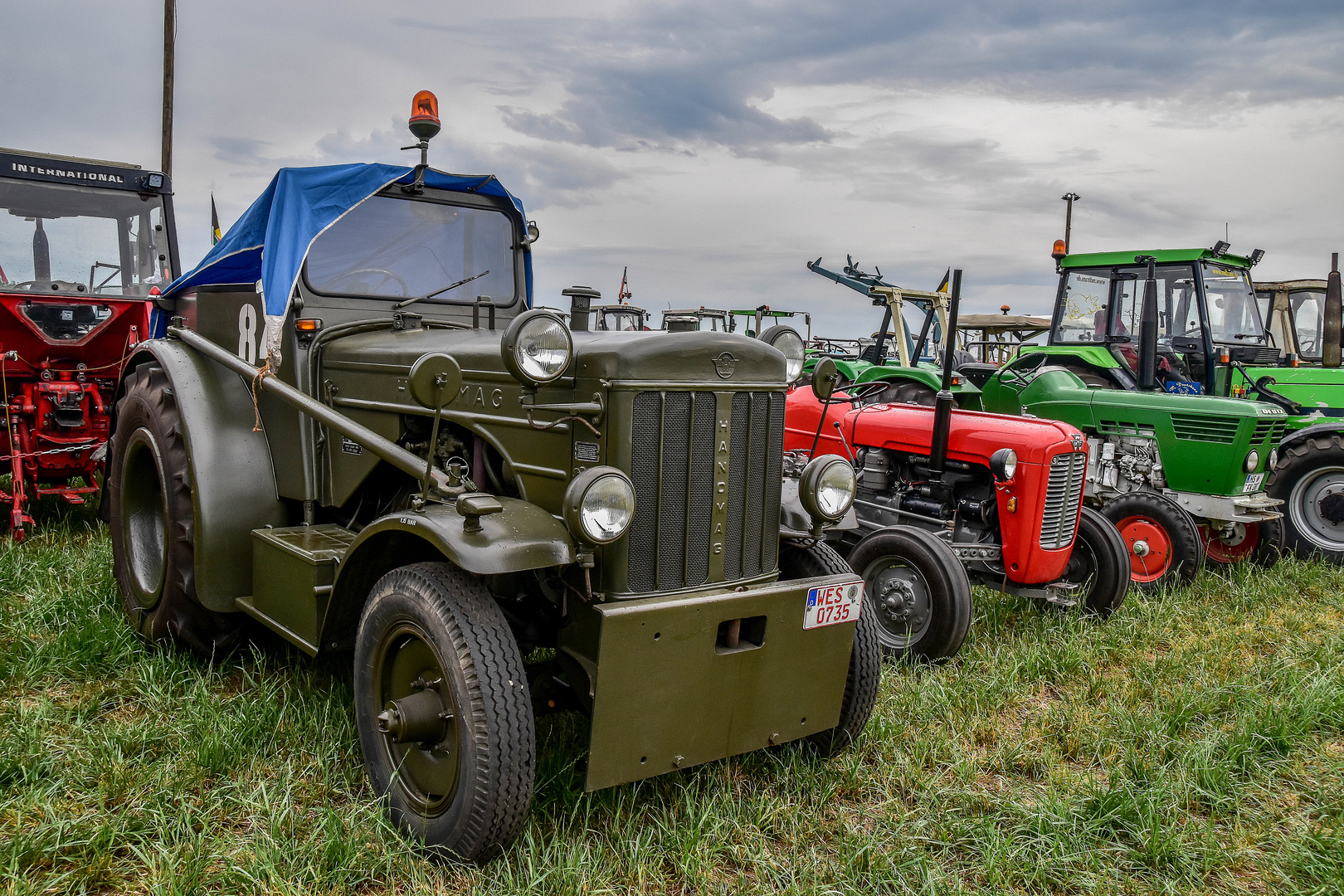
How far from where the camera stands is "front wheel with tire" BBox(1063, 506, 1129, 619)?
17.5 ft

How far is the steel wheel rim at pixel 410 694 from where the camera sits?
2697 mm

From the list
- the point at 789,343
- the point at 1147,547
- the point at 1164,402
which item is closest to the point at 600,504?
the point at 789,343

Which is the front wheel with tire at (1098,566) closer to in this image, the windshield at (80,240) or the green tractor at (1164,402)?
the green tractor at (1164,402)

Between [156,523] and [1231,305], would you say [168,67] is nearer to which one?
[156,523]

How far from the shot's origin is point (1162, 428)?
22.2 feet

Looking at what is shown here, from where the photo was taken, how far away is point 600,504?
8.43 feet

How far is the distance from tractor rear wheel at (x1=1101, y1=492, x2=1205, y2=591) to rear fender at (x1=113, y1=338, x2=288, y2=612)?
→ 517 centimetres

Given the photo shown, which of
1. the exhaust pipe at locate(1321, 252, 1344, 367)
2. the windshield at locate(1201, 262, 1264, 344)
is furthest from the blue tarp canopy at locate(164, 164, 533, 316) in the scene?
the exhaust pipe at locate(1321, 252, 1344, 367)

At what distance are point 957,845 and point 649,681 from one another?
1166 millimetres

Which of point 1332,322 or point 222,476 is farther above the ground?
point 1332,322

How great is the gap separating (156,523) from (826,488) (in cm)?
330

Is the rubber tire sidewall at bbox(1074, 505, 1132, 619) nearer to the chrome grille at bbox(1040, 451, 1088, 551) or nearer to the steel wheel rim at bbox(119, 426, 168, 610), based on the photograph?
the chrome grille at bbox(1040, 451, 1088, 551)

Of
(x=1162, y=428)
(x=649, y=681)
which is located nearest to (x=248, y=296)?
(x=649, y=681)

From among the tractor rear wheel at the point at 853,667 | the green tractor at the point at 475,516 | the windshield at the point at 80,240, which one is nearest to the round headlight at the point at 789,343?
the green tractor at the point at 475,516
